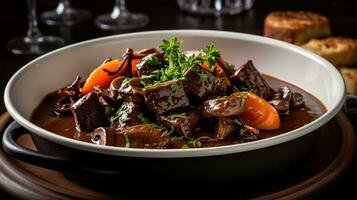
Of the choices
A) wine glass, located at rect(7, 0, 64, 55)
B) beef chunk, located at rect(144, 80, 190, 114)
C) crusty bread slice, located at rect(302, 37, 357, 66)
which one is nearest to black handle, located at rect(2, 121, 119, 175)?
beef chunk, located at rect(144, 80, 190, 114)

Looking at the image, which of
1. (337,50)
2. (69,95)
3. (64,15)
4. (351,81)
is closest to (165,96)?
(69,95)

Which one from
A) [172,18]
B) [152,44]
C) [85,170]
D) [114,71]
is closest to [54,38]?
[172,18]

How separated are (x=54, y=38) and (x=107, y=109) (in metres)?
2.26

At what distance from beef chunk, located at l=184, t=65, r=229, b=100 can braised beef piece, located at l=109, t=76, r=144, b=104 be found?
0.55ft

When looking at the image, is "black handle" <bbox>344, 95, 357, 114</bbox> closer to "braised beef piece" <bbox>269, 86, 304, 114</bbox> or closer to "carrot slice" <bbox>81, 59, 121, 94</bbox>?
"braised beef piece" <bbox>269, 86, 304, 114</bbox>

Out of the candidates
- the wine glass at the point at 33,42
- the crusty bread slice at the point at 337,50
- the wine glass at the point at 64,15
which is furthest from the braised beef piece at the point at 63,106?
the wine glass at the point at 64,15

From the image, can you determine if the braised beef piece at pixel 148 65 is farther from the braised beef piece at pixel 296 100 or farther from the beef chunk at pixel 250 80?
the braised beef piece at pixel 296 100

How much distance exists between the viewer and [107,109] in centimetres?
256

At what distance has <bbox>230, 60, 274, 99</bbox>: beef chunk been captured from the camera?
2.70 meters

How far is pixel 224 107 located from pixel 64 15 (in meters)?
2.94

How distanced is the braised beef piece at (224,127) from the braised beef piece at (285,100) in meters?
0.27

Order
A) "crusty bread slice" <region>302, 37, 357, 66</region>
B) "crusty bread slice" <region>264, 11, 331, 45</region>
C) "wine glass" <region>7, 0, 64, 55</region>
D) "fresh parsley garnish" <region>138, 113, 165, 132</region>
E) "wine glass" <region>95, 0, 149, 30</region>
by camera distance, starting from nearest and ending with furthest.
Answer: "fresh parsley garnish" <region>138, 113, 165, 132</region> → "crusty bread slice" <region>302, 37, 357, 66</region> → "crusty bread slice" <region>264, 11, 331, 45</region> → "wine glass" <region>7, 0, 64, 55</region> → "wine glass" <region>95, 0, 149, 30</region>

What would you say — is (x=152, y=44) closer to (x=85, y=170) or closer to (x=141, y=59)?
(x=141, y=59)

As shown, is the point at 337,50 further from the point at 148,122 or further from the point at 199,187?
the point at 199,187
